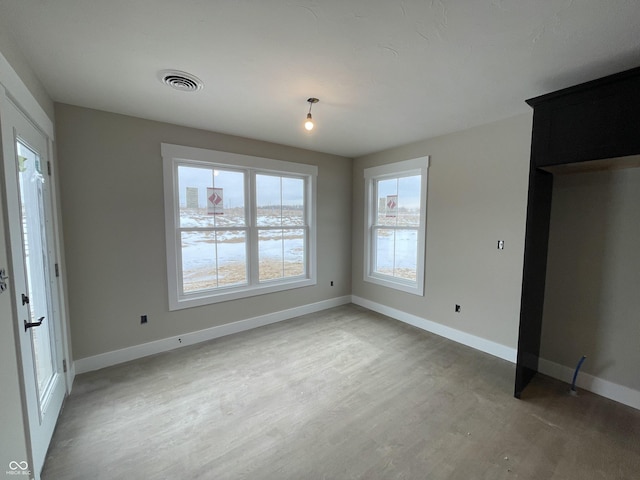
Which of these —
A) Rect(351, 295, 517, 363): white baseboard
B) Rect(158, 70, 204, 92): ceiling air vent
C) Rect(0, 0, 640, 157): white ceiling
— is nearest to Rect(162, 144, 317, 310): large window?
Rect(0, 0, 640, 157): white ceiling

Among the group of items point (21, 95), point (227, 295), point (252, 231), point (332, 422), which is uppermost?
point (21, 95)

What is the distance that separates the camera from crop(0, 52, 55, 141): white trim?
136cm

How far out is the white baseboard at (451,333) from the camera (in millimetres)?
2912

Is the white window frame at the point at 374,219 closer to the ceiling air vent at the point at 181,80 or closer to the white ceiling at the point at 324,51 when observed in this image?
the white ceiling at the point at 324,51

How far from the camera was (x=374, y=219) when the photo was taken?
4441 millimetres

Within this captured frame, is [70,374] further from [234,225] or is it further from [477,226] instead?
[477,226]

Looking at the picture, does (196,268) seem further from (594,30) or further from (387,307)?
(594,30)

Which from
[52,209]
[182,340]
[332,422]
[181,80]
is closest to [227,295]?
[182,340]

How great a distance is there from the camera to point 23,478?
4.26 ft

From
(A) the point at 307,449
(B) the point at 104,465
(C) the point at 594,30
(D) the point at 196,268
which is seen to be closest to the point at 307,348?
(A) the point at 307,449

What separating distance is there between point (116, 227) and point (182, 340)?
1.46 m

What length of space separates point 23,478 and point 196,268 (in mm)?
2148

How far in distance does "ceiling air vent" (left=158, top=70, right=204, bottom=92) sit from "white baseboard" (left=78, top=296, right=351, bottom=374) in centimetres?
262

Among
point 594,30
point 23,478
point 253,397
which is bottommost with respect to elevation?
point 253,397
